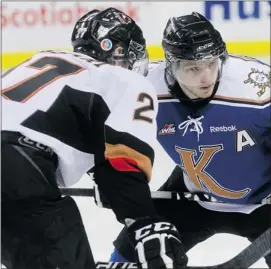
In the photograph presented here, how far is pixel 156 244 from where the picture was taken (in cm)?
140

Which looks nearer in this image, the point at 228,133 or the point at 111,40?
the point at 111,40

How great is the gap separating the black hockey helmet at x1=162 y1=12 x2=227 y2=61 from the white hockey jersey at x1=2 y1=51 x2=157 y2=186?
0.46 metres

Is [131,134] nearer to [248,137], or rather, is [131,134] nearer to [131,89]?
[131,89]

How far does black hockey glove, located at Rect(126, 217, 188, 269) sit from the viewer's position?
1.40m

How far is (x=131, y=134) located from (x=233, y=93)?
64cm

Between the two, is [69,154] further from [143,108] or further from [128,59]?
[128,59]

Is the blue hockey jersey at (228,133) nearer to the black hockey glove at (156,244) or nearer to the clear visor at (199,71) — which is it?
the clear visor at (199,71)

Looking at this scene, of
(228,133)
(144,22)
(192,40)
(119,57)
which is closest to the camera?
(119,57)

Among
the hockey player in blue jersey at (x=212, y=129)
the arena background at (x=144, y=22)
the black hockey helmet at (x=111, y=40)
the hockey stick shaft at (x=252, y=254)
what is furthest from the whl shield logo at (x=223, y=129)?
the arena background at (x=144, y=22)

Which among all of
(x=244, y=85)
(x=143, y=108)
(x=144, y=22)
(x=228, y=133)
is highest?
(x=143, y=108)

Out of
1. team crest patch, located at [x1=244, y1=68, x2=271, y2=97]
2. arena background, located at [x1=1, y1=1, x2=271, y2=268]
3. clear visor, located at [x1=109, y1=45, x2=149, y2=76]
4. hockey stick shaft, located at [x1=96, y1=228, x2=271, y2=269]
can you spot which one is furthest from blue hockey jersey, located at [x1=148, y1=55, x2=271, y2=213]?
arena background, located at [x1=1, y1=1, x2=271, y2=268]

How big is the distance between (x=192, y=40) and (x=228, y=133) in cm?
29

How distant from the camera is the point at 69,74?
141 cm

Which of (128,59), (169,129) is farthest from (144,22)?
(128,59)
